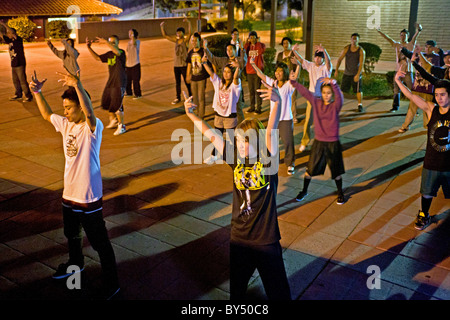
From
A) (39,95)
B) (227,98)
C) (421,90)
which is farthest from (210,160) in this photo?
(421,90)

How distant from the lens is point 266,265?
11.3 ft

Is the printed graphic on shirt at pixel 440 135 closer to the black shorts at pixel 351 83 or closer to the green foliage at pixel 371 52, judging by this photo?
the black shorts at pixel 351 83

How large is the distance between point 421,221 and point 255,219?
287cm

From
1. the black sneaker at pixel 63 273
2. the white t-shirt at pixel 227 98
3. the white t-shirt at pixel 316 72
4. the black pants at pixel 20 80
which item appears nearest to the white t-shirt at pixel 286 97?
the white t-shirt at pixel 227 98

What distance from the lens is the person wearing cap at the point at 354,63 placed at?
422 inches

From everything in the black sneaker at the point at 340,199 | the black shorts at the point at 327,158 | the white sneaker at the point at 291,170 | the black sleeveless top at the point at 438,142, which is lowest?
the black sneaker at the point at 340,199

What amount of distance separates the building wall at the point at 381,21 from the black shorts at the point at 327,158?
1309 centimetres

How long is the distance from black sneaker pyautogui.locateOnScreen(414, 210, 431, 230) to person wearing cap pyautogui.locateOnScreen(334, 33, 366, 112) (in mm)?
5702

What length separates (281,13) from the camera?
59.4 metres

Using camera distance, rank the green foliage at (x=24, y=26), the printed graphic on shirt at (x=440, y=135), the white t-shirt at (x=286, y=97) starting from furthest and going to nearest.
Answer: the green foliage at (x=24, y=26), the white t-shirt at (x=286, y=97), the printed graphic on shirt at (x=440, y=135)

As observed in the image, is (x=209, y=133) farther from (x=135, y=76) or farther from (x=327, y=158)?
(x=135, y=76)

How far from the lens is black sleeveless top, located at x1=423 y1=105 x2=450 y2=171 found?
16.8 feet

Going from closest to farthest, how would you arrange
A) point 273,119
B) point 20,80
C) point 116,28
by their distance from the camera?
point 273,119 → point 20,80 → point 116,28

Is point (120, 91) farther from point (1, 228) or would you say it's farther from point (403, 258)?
point (403, 258)
